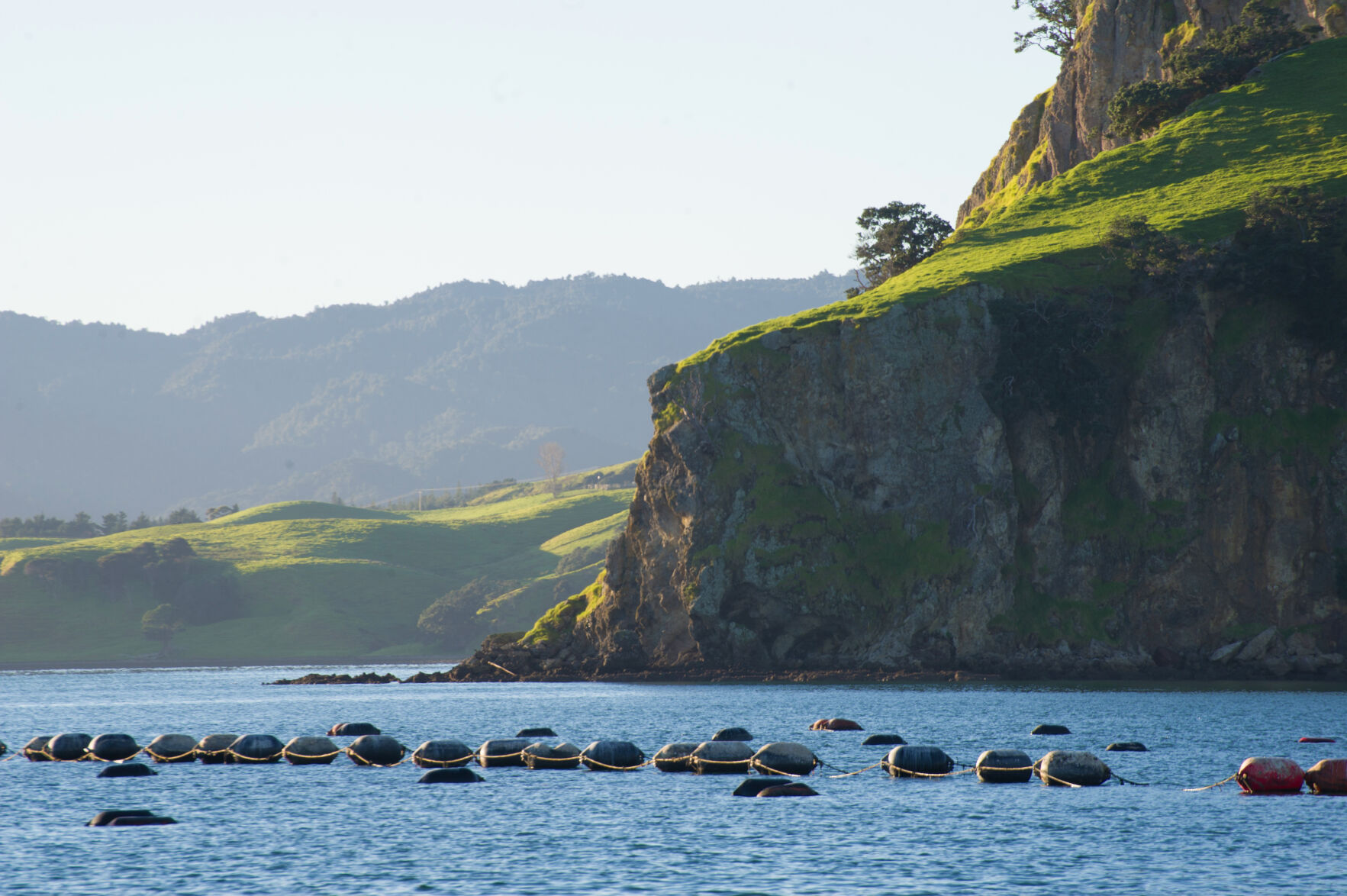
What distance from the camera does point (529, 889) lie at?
38.2 m

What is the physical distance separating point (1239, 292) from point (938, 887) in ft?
357

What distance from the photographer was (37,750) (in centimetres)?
7381

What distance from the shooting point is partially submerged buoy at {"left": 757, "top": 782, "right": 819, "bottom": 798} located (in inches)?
2162

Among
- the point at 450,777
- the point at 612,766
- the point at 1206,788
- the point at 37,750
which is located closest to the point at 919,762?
the point at 1206,788

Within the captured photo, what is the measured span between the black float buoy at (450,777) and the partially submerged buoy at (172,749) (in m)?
17.4

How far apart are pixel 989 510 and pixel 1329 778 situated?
250ft

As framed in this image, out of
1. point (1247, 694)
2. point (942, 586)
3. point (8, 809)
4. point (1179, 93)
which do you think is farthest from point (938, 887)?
point (1179, 93)

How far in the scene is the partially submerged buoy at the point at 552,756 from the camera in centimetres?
6644

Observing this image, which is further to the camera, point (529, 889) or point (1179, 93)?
point (1179, 93)

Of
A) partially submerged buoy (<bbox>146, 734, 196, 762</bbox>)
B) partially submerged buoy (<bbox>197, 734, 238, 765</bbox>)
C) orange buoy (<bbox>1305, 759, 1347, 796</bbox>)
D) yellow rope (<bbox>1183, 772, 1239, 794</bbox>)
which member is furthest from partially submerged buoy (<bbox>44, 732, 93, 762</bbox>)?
orange buoy (<bbox>1305, 759, 1347, 796</bbox>)

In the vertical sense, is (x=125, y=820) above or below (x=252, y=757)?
above

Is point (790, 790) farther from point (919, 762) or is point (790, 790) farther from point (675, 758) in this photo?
point (675, 758)

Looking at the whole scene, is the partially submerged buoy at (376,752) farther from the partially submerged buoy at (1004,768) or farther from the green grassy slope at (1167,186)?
the green grassy slope at (1167,186)

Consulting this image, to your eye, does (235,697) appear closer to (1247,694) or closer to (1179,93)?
(1247,694)
